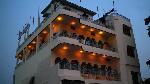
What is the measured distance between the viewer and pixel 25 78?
3641 cm

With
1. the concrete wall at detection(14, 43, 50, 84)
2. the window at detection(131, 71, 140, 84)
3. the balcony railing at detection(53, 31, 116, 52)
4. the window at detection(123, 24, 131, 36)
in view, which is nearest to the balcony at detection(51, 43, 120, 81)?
the balcony railing at detection(53, 31, 116, 52)

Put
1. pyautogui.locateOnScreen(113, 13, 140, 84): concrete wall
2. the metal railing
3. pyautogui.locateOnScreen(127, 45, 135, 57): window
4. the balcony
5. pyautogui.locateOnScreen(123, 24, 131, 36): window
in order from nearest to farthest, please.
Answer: the balcony → the metal railing → pyautogui.locateOnScreen(113, 13, 140, 84): concrete wall → pyautogui.locateOnScreen(127, 45, 135, 57): window → pyautogui.locateOnScreen(123, 24, 131, 36): window

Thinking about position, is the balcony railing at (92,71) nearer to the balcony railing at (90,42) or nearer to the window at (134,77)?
the balcony railing at (90,42)

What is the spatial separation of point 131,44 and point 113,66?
578 centimetres

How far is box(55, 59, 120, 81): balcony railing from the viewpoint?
2632cm

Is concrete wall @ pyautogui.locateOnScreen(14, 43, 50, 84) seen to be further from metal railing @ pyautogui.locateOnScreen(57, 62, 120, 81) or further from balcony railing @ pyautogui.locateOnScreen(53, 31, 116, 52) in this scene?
metal railing @ pyautogui.locateOnScreen(57, 62, 120, 81)

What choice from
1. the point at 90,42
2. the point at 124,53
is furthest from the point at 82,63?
the point at 124,53

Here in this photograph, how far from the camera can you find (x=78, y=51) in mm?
31312

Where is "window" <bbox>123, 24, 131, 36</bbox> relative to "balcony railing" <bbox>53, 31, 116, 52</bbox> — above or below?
above

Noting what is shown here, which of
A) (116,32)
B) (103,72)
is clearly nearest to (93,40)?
(116,32)

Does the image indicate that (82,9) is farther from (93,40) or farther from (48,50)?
(48,50)

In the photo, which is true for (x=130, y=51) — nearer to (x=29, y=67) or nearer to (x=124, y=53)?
(x=124, y=53)

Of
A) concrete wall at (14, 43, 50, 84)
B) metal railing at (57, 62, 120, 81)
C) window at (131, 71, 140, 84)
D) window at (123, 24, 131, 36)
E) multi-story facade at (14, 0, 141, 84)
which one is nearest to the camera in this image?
metal railing at (57, 62, 120, 81)

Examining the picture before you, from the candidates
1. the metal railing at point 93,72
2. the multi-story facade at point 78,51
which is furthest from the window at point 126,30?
the metal railing at point 93,72
